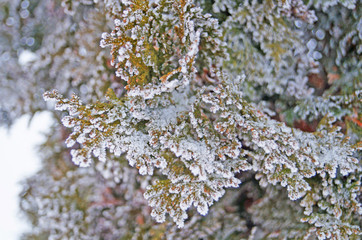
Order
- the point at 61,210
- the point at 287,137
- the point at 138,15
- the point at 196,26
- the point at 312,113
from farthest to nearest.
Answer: the point at 61,210 → the point at 312,113 → the point at 196,26 → the point at 287,137 → the point at 138,15

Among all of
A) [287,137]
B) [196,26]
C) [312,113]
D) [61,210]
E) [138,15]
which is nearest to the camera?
[138,15]

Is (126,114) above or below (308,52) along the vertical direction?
below

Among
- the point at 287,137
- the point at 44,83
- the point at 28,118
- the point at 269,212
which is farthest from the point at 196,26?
the point at 28,118

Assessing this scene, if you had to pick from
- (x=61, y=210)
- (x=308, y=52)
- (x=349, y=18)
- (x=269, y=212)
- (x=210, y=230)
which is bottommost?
(x=61, y=210)

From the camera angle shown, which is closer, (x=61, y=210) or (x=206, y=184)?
(x=206, y=184)

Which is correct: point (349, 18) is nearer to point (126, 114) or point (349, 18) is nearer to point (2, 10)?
point (126, 114)

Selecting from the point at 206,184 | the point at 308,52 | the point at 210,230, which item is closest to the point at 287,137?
the point at 206,184
